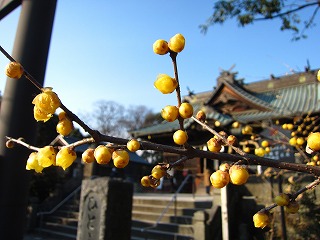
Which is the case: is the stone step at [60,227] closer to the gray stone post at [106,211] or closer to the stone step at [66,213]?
the stone step at [66,213]

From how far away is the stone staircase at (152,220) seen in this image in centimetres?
792

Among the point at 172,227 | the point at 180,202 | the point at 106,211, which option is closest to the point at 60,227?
the point at 180,202

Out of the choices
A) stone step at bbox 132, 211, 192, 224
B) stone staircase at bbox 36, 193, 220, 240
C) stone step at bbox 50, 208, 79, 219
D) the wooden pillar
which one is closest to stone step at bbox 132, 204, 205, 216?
stone staircase at bbox 36, 193, 220, 240

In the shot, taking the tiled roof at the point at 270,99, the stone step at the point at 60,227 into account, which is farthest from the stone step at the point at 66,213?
the tiled roof at the point at 270,99

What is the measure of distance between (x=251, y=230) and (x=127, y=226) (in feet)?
10.4

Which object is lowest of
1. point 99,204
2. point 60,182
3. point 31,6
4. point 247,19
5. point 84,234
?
point 84,234

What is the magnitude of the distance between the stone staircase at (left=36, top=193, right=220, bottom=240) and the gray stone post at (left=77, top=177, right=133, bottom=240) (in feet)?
6.96

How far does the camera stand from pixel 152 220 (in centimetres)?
919

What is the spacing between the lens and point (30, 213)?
1127 cm

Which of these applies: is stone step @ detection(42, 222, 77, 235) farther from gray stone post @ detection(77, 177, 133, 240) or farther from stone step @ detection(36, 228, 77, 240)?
gray stone post @ detection(77, 177, 133, 240)

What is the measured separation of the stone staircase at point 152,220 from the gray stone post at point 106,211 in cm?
212

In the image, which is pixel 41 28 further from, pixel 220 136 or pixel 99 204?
pixel 99 204

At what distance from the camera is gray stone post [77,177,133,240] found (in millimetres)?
5113

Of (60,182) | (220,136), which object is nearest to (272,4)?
(220,136)
